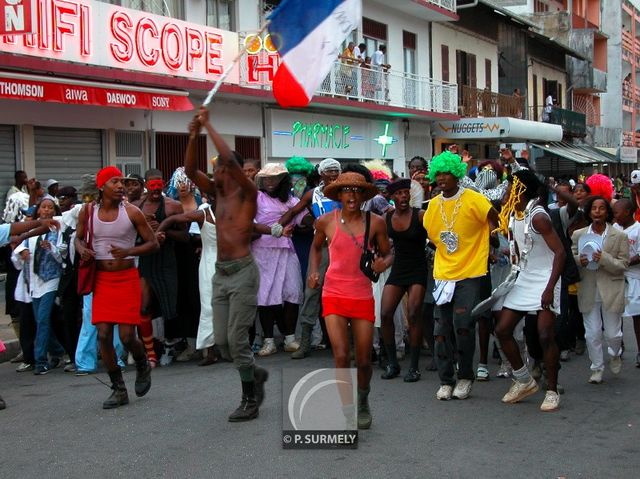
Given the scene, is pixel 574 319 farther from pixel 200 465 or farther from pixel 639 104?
pixel 639 104

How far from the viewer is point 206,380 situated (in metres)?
8.75

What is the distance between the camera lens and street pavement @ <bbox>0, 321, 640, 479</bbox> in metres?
5.86

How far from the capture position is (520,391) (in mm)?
7641

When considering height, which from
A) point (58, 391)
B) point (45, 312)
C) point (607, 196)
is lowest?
point (58, 391)

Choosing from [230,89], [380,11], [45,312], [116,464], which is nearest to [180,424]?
[116,464]

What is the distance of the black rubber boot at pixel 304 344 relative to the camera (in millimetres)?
9922

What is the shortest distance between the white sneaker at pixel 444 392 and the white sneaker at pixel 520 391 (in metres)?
0.45

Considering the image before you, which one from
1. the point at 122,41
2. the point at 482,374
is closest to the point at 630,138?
the point at 122,41

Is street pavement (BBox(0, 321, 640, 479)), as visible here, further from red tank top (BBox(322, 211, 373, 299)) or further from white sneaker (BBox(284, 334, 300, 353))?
white sneaker (BBox(284, 334, 300, 353))

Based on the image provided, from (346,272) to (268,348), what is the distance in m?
3.57

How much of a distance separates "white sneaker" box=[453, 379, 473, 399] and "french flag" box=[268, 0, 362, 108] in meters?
2.62

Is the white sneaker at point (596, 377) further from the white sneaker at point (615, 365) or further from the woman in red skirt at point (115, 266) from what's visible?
the woman in red skirt at point (115, 266)

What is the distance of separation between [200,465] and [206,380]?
9.36ft

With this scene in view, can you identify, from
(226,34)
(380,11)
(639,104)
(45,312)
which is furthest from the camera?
(639,104)
